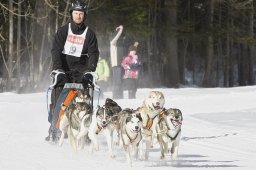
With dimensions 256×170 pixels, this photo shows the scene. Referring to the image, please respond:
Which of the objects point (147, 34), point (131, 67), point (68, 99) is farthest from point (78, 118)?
point (147, 34)

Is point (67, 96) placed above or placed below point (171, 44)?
below

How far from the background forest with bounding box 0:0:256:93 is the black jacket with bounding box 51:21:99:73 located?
33.5 feet

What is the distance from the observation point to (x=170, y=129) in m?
8.17

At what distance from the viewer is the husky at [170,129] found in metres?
8.14

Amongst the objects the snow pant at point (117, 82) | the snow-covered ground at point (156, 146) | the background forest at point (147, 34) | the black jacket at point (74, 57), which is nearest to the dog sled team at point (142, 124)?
the snow-covered ground at point (156, 146)

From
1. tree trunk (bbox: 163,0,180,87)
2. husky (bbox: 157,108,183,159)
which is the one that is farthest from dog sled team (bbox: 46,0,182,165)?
tree trunk (bbox: 163,0,180,87)

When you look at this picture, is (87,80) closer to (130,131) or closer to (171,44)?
(130,131)

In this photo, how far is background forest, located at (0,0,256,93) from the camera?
86.5 ft

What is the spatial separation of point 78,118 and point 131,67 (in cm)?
1118

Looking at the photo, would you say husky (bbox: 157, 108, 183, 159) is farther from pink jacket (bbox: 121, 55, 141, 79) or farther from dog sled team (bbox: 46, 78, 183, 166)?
pink jacket (bbox: 121, 55, 141, 79)

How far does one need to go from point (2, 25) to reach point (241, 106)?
45.6 ft

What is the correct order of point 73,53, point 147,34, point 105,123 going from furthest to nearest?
Result: point 147,34 → point 73,53 → point 105,123

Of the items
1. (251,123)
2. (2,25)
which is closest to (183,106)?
(251,123)

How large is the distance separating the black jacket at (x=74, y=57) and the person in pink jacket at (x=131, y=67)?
33.2 ft
